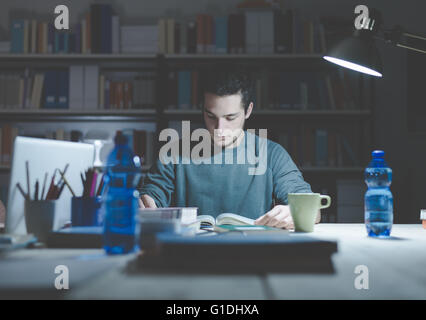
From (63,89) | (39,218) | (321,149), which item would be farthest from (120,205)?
(63,89)

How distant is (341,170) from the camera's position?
2.66m

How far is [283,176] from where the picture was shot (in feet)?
5.92

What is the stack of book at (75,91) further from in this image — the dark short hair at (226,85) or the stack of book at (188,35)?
the dark short hair at (226,85)

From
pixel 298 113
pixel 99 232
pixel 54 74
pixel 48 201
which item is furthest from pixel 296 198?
pixel 54 74

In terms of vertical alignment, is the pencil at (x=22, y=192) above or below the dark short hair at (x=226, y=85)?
below

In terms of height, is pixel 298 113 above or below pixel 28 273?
above

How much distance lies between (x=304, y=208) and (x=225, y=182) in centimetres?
89

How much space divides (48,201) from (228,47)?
2.12m

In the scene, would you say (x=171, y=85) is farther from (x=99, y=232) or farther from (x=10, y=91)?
(x=99, y=232)

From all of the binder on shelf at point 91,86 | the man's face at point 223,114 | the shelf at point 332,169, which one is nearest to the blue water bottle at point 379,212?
the man's face at point 223,114

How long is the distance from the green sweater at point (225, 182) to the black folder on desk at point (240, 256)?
1.20 meters

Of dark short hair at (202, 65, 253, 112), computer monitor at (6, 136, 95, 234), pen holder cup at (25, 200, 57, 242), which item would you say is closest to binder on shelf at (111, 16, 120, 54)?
dark short hair at (202, 65, 253, 112)

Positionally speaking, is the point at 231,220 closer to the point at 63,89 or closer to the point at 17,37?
the point at 63,89

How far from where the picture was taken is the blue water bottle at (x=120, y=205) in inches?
28.1
